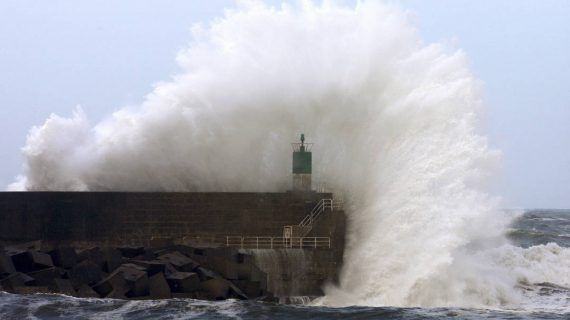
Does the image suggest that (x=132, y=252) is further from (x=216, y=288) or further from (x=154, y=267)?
(x=216, y=288)

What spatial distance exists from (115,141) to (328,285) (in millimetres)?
5838

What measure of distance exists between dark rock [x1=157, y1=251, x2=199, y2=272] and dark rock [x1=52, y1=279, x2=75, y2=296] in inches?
63.9

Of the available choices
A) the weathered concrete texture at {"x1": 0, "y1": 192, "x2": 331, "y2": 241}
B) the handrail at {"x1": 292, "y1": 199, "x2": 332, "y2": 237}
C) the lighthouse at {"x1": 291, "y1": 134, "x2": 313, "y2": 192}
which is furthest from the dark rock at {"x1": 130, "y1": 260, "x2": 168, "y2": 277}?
the lighthouse at {"x1": 291, "y1": 134, "x2": 313, "y2": 192}

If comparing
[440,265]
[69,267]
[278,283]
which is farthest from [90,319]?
[440,265]

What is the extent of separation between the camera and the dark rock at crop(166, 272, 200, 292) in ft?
52.0

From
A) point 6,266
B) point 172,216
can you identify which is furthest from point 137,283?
point 6,266

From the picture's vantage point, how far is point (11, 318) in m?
14.1

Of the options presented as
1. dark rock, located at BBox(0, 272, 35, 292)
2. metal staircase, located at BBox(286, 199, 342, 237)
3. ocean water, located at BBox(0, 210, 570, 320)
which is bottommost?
ocean water, located at BBox(0, 210, 570, 320)

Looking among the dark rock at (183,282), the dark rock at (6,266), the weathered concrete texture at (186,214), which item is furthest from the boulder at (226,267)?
the dark rock at (6,266)

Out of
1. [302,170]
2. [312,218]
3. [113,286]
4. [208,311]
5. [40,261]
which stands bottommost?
[208,311]

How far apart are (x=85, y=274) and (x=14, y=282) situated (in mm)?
1226

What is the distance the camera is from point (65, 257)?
16781 millimetres

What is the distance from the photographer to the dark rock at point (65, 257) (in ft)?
55.0

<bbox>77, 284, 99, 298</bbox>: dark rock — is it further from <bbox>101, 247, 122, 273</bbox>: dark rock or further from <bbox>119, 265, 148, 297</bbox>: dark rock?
<bbox>101, 247, 122, 273</bbox>: dark rock
